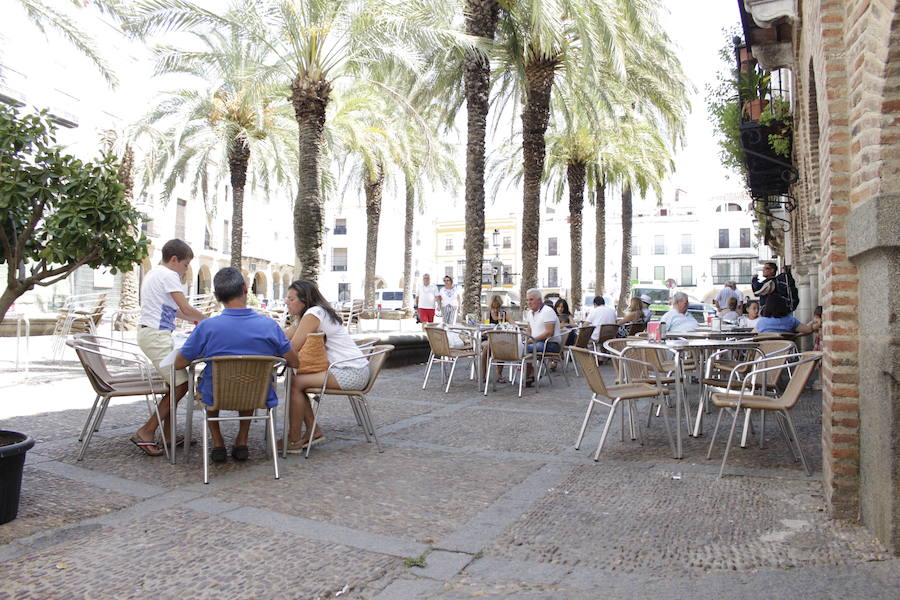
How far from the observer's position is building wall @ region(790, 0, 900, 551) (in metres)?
3.23

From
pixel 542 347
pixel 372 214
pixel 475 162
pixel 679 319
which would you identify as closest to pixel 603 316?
pixel 542 347

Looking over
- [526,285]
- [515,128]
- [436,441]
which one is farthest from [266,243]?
[436,441]

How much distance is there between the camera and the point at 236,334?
4.86 m

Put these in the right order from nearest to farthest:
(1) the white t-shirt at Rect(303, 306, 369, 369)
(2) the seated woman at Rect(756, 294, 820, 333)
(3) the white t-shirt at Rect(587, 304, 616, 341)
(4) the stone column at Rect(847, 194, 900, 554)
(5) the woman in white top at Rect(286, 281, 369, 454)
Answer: (4) the stone column at Rect(847, 194, 900, 554)
(5) the woman in white top at Rect(286, 281, 369, 454)
(1) the white t-shirt at Rect(303, 306, 369, 369)
(2) the seated woman at Rect(756, 294, 820, 333)
(3) the white t-shirt at Rect(587, 304, 616, 341)

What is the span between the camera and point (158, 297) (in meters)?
5.32

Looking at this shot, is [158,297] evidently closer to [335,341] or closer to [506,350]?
[335,341]

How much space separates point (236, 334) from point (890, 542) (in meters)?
3.95

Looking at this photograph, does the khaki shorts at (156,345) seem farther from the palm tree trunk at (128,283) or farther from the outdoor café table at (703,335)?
the palm tree trunk at (128,283)

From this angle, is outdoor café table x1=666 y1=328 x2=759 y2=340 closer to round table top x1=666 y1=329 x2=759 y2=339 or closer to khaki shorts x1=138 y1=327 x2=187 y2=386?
round table top x1=666 y1=329 x2=759 y2=339

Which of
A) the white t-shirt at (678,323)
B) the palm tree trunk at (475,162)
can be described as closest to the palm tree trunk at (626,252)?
the palm tree trunk at (475,162)

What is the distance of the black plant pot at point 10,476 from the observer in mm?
3568

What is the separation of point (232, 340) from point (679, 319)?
220 inches

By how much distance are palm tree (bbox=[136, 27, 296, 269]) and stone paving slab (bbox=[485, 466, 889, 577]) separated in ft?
46.8

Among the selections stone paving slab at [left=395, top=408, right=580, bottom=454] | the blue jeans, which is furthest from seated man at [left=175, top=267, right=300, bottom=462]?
the blue jeans
